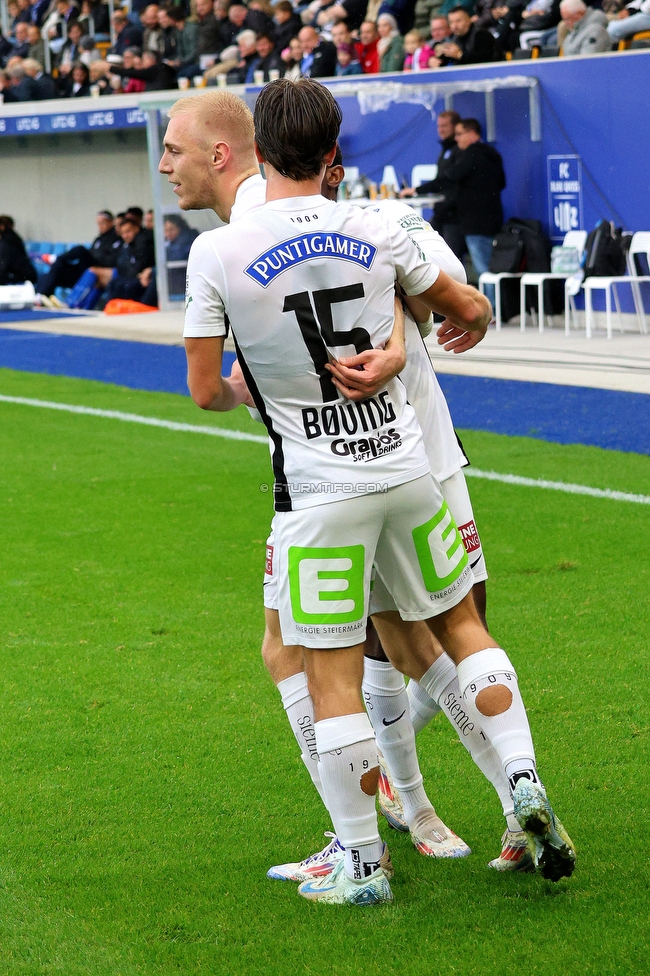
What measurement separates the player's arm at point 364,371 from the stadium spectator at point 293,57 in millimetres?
17258

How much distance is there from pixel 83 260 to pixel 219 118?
19.5 m

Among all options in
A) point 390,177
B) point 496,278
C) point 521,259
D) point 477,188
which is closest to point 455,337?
point 496,278

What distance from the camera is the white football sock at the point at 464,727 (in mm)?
2848

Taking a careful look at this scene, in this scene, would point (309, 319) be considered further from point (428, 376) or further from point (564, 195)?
point (564, 195)

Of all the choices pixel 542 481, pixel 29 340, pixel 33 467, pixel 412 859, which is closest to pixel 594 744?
pixel 412 859

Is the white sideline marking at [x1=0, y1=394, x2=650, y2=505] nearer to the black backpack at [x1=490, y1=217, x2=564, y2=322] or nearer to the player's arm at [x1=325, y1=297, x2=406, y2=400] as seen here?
the player's arm at [x1=325, y1=297, x2=406, y2=400]

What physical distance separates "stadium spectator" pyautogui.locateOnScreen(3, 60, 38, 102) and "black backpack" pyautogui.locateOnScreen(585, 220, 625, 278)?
15.7m

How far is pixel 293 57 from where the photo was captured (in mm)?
19125

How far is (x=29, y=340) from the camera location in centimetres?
1673

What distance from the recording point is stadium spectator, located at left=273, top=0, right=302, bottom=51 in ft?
65.2

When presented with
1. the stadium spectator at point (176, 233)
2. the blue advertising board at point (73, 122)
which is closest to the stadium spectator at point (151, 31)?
the blue advertising board at point (73, 122)

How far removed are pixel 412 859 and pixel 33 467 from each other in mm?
5854

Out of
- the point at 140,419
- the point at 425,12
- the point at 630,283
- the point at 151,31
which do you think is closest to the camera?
the point at 140,419

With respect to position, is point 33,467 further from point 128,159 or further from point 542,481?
point 128,159
